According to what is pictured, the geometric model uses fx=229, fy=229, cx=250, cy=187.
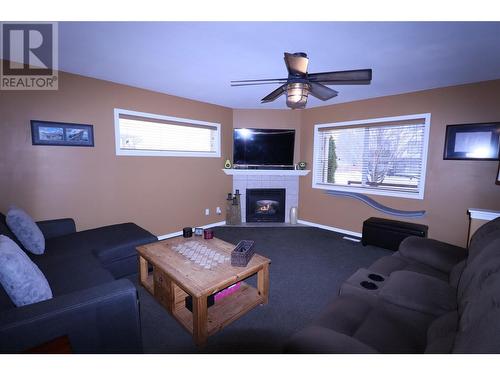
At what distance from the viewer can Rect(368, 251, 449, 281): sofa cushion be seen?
6.35 feet

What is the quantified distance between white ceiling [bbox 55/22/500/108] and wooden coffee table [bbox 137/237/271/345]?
1.99m

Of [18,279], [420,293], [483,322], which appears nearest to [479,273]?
[420,293]

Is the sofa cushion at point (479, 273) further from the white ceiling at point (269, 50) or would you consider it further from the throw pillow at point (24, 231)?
the throw pillow at point (24, 231)

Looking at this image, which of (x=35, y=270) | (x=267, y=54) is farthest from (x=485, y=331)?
(x=267, y=54)

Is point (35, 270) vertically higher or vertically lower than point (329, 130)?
lower

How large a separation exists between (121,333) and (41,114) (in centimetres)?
287

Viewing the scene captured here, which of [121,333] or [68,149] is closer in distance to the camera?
[121,333]

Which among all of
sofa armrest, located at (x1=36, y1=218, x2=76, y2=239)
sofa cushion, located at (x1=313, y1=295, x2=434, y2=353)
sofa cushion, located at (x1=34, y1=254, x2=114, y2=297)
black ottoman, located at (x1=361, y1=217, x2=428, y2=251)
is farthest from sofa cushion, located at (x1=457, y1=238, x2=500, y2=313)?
sofa armrest, located at (x1=36, y1=218, x2=76, y2=239)

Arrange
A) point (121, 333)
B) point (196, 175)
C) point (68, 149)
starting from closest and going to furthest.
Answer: point (121, 333) < point (68, 149) < point (196, 175)

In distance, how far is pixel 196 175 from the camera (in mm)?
4441

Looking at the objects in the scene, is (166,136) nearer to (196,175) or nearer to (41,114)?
(196,175)

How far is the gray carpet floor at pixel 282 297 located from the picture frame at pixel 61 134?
1.97 meters

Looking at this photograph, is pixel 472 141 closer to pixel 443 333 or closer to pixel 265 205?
pixel 443 333

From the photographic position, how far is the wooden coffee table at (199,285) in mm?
1664
